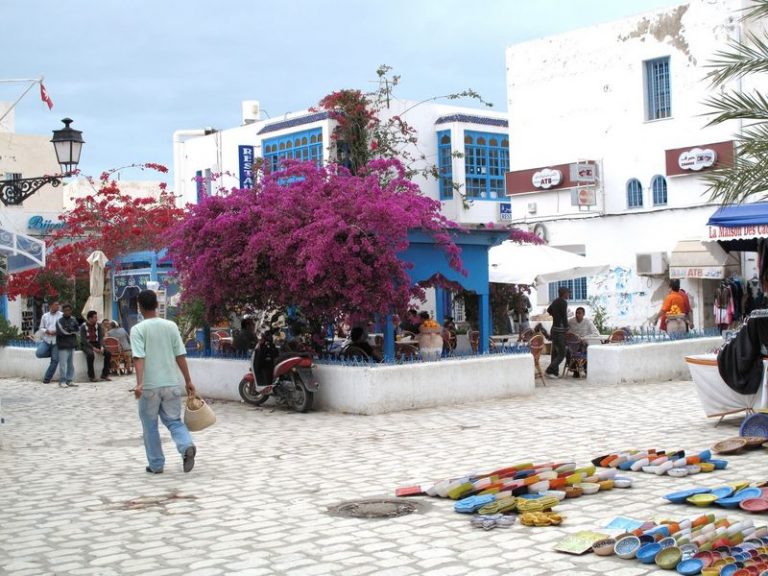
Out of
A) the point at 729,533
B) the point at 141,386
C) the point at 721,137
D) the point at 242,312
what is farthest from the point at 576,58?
the point at 729,533

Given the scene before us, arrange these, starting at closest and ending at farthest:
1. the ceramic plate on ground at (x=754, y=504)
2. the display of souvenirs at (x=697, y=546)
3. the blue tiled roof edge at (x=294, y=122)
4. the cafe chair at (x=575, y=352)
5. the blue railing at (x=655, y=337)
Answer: the display of souvenirs at (x=697, y=546) → the ceramic plate on ground at (x=754, y=504) → the blue railing at (x=655, y=337) → the cafe chair at (x=575, y=352) → the blue tiled roof edge at (x=294, y=122)

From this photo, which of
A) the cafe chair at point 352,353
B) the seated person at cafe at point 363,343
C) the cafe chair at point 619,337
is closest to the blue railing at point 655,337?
the cafe chair at point 619,337

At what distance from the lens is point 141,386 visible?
30.5ft

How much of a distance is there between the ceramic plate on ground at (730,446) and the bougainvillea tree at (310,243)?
211 inches

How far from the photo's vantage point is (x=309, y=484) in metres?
8.80

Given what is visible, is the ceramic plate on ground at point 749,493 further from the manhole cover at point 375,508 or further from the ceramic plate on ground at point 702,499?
the manhole cover at point 375,508

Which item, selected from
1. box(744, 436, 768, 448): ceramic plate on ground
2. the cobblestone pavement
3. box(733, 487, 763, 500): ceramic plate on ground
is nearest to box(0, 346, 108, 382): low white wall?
the cobblestone pavement

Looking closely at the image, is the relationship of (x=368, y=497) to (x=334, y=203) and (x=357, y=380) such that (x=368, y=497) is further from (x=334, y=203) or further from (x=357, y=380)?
(x=334, y=203)

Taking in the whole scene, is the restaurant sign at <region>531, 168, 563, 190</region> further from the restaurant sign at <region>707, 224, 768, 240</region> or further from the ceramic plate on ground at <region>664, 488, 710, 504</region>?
the ceramic plate on ground at <region>664, 488, 710, 504</region>

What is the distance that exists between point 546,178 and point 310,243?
17.6 metres

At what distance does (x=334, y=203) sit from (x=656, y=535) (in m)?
8.55

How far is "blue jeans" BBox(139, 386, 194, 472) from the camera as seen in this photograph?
936 centimetres

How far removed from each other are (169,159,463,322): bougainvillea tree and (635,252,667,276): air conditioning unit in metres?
13.1

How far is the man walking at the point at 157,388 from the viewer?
30.7 feet
